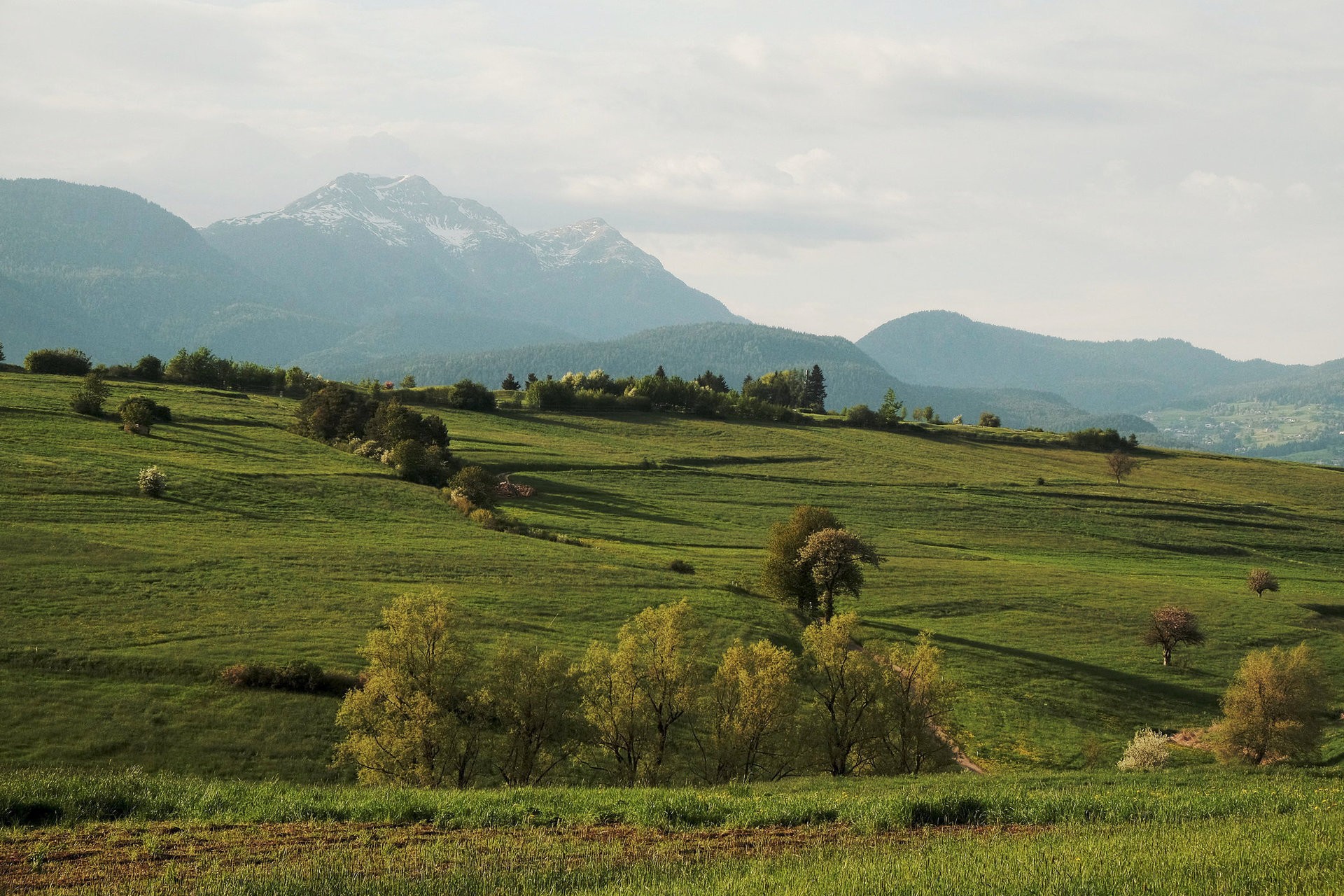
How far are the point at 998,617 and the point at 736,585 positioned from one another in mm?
20783

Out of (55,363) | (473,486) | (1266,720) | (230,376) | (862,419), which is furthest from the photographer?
(862,419)

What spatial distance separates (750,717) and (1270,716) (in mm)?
28238

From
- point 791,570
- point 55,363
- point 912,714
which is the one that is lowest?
point 912,714

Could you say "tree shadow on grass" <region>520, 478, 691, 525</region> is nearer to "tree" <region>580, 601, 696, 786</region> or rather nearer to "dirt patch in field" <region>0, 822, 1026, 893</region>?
"tree" <region>580, 601, 696, 786</region>

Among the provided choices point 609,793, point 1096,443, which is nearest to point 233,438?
point 609,793

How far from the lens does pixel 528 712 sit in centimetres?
3816

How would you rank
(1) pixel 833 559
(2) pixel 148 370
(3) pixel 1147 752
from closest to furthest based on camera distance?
1. (3) pixel 1147 752
2. (1) pixel 833 559
3. (2) pixel 148 370

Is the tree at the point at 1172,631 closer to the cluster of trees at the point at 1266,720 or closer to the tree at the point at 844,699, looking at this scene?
the cluster of trees at the point at 1266,720

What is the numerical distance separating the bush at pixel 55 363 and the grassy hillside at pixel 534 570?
52.3 ft

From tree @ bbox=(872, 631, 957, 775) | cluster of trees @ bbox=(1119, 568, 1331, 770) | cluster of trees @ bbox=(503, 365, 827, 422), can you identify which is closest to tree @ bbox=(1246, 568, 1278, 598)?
cluster of trees @ bbox=(1119, 568, 1331, 770)

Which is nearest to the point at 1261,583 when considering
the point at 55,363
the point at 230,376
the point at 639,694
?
the point at 639,694

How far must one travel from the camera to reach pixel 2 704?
36.1m

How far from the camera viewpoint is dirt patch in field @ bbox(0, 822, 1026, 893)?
1634cm

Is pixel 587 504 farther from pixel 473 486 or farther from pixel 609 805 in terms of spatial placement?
pixel 609 805
